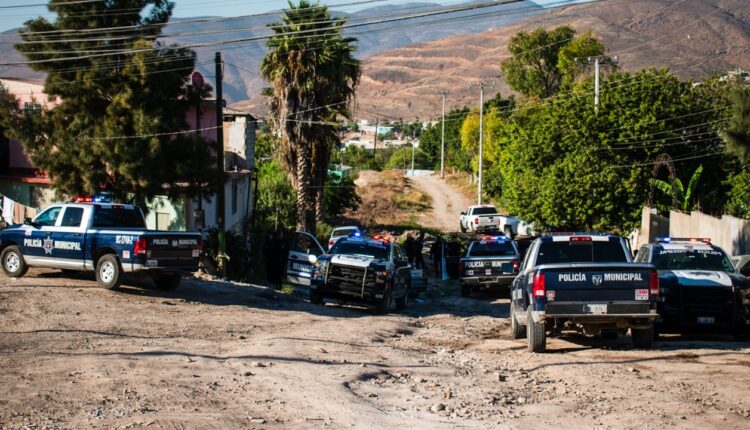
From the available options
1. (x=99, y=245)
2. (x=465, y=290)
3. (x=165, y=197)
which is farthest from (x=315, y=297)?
(x=165, y=197)

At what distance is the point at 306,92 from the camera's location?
43.1 meters

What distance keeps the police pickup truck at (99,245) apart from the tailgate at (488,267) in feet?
36.2

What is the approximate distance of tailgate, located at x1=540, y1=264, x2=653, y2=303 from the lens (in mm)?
14594

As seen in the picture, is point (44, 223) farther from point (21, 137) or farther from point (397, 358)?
point (397, 358)

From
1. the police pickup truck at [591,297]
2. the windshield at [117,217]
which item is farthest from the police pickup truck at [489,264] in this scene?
the police pickup truck at [591,297]

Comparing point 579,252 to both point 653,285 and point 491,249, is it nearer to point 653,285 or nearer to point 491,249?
point 653,285

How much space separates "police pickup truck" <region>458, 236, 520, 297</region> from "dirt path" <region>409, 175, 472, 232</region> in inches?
1436

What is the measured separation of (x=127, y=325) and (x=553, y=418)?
871cm

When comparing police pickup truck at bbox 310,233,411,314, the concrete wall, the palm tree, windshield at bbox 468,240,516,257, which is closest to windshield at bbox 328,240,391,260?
police pickup truck at bbox 310,233,411,314

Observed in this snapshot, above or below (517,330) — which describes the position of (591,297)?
above

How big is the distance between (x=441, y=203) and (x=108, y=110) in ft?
190

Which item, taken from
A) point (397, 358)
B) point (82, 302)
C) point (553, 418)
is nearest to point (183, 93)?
point (82, 302)

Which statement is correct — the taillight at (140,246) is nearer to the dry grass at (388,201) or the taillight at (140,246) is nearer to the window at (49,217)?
the window at (49,217)

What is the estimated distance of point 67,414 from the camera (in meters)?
9.62
